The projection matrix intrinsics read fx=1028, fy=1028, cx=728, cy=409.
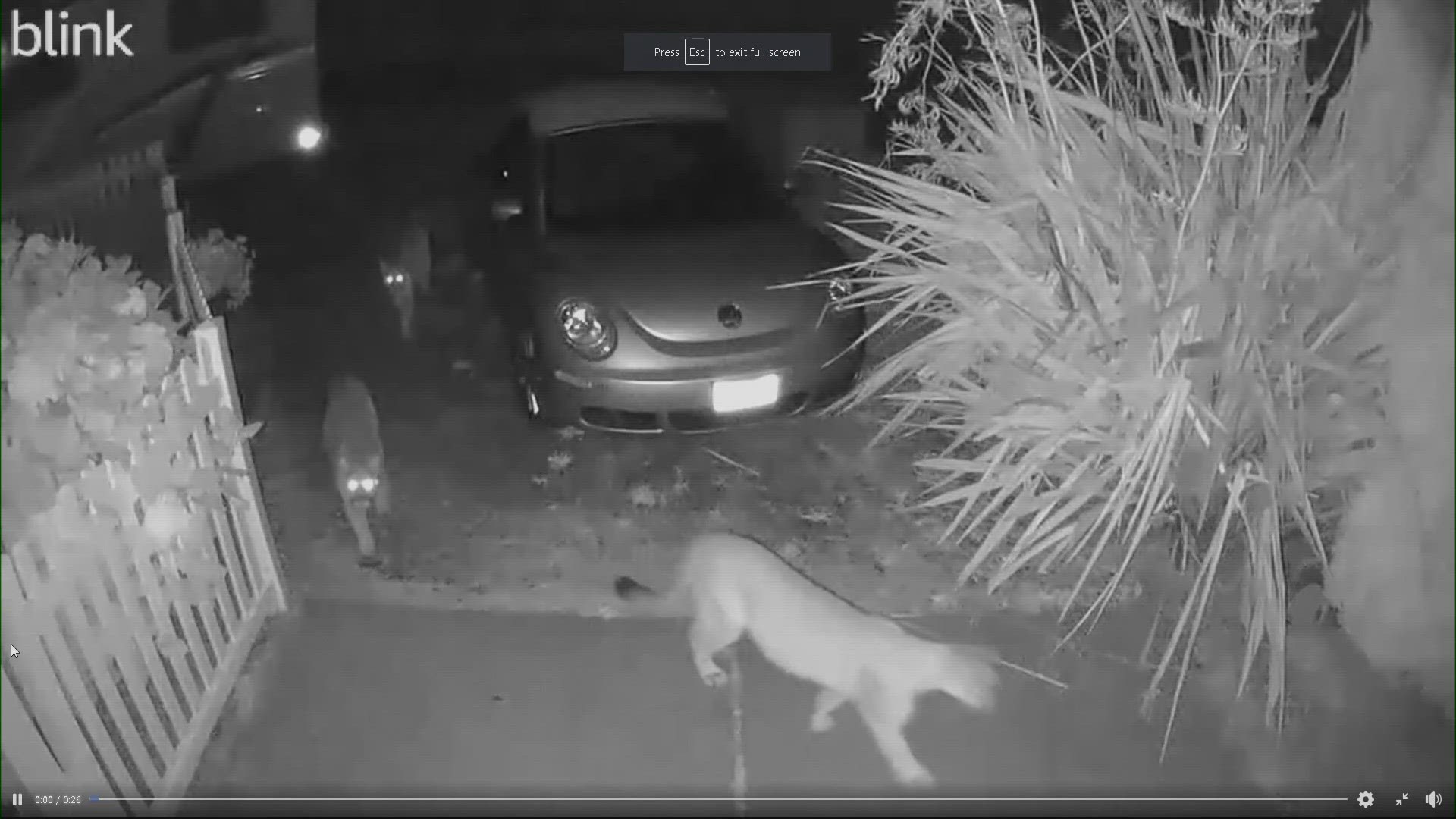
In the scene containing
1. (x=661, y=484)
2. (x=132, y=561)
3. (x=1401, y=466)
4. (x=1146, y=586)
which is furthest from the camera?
(x=661, y=484)

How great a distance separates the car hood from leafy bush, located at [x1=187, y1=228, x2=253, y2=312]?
67 centimetres

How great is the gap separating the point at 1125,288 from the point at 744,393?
0.80 metres

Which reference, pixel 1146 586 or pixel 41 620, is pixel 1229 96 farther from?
pixel 41 620

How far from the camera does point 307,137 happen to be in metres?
2.00

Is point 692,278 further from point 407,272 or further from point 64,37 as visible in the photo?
point 64,37

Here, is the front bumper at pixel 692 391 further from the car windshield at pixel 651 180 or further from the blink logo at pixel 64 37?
the blink logo at pixel 64 37

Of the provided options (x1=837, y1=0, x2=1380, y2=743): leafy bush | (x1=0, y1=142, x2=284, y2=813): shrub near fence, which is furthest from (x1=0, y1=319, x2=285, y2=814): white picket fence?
(x1=837, y1=0, x2=1380, y2=743): leafy bush

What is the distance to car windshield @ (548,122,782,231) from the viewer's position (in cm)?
226

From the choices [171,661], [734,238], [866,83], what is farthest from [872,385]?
[171,661]

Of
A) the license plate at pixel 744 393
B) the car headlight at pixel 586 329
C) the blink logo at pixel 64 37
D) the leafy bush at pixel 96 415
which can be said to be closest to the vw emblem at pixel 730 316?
the license plate at pixel 744 393

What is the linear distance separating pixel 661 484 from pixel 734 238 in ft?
1.86

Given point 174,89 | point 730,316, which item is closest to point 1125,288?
point 730,316

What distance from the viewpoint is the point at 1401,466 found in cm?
175

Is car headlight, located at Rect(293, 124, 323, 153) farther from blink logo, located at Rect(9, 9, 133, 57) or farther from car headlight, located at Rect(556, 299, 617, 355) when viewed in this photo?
car headlight, located at Rect(556, 299, 617, 355)
